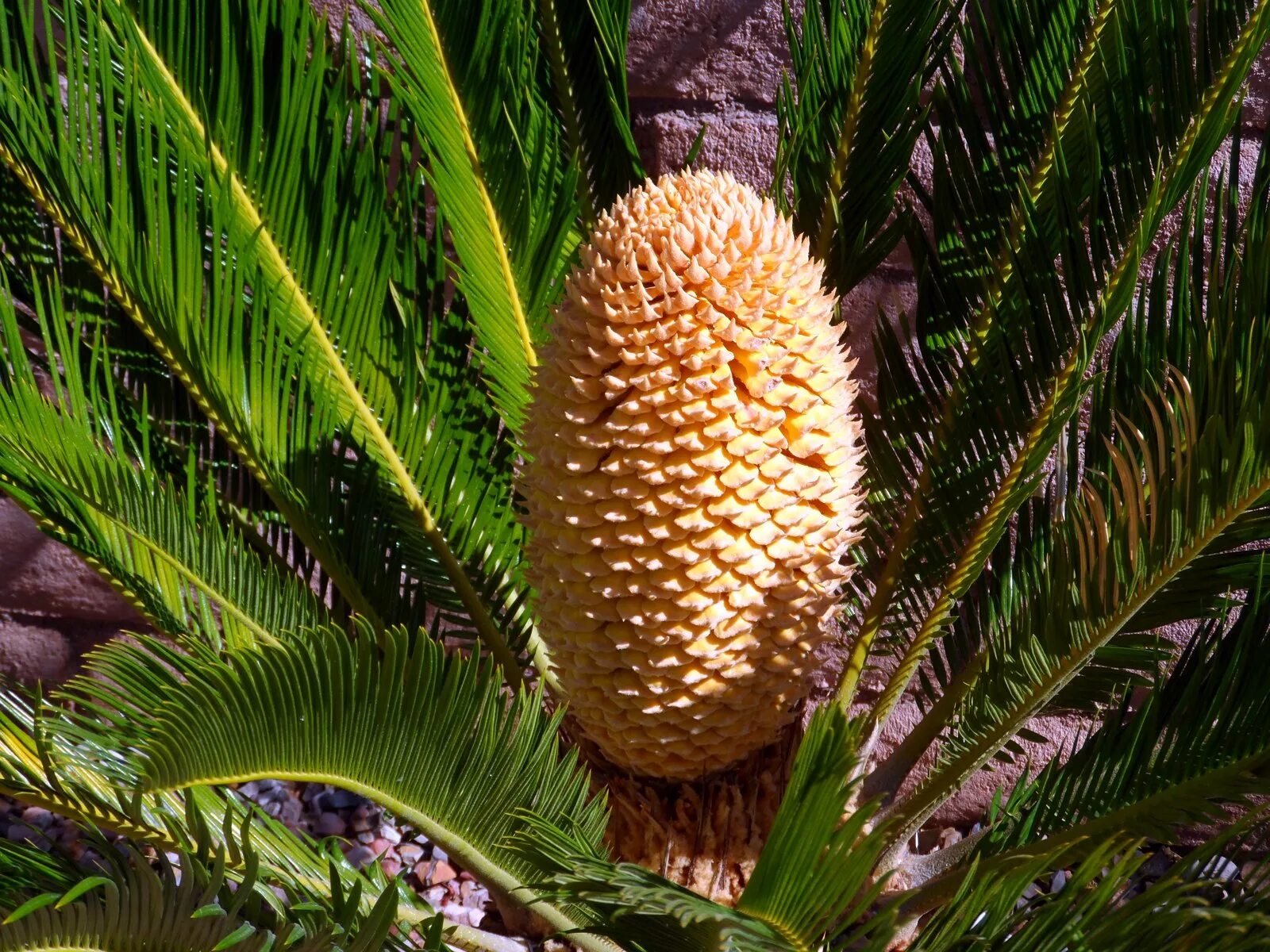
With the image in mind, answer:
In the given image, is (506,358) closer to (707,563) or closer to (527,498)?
(527,498)

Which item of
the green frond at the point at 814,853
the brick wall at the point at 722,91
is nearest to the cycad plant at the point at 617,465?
the green frond at the point at 814,853

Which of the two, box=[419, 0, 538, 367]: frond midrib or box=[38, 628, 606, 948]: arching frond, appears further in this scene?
box=[419, 0, 538, 367]: frond midrib

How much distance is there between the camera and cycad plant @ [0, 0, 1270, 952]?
2.65ft

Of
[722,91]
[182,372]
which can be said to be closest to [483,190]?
[182,372]

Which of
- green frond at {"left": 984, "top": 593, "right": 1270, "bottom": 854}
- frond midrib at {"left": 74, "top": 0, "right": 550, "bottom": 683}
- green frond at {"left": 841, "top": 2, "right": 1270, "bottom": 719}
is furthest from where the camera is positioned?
frond midrib at {"left": 74, "top": 0, "right": 550, "bottom": 683}

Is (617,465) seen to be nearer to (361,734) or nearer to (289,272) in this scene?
(361,734)

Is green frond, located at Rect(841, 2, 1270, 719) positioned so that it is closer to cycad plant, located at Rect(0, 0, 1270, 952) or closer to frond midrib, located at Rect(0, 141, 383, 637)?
cycad plant, located at Rect(0, 0, 1270, 952)

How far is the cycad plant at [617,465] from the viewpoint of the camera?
81 centimetres

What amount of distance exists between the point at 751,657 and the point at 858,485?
357 millimetres

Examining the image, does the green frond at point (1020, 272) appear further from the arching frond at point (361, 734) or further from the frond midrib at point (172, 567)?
the frond midrib at point (172, 567)

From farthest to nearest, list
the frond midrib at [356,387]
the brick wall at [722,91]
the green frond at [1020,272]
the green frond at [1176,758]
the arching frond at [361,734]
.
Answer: the brick wall at [722,91]
the frond midrib at [356,387]
the green frond at [1020,272]
the green frond at [1176,758]
the arching frond at [361,734]

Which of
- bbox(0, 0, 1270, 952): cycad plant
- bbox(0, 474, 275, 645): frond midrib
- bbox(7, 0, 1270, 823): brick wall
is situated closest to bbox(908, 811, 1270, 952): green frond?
bbox(0, 0, 1270, 952): cycad plant

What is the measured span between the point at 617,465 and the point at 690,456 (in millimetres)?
60

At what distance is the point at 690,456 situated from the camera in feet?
3.11
